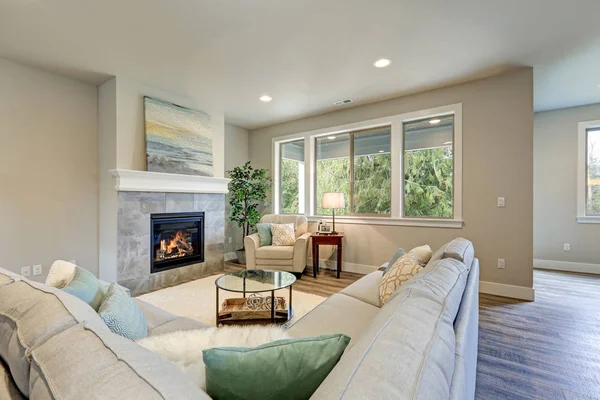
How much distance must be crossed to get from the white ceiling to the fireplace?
5.90ft

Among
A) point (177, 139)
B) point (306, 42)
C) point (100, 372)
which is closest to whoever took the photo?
point (100, 372)

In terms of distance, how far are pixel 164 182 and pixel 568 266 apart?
20.7 feet

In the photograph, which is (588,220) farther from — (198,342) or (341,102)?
(198,342)

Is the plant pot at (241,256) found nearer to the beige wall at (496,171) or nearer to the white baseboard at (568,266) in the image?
the beige wall at (496,171)

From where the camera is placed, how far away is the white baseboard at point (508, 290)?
10.4 feet

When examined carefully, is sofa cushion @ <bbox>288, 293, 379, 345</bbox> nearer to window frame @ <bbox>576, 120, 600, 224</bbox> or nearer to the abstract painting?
the abstract painting

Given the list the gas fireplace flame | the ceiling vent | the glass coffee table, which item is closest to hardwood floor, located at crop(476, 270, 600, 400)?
the glass coffee table

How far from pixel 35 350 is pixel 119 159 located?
3.29 meters

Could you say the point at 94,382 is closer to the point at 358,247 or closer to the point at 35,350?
the point at 35,350

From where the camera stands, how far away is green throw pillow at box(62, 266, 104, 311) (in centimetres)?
124

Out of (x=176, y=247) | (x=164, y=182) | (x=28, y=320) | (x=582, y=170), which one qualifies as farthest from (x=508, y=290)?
(x=164, y=182)

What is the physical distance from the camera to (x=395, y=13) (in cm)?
225

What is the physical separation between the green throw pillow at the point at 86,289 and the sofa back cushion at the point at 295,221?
10.8 feet

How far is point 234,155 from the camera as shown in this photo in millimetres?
5547
